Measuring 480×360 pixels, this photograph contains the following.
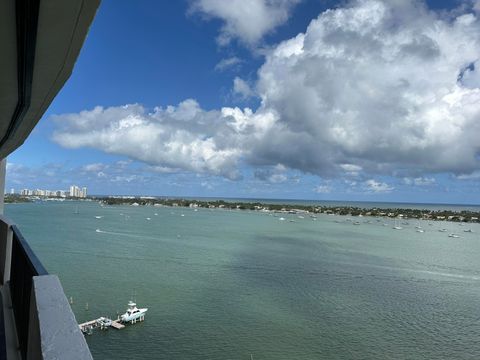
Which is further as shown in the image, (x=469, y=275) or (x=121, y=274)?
(x=469, y=275)

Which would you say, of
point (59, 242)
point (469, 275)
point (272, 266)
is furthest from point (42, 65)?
point (59, 242)

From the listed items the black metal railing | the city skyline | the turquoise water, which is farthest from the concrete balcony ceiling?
the city skyline

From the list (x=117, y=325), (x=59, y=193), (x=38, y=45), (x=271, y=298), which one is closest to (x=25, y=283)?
(x=38, y=45)

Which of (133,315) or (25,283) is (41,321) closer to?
(25,283)

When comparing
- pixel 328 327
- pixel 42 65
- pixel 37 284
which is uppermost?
pixel 42 65

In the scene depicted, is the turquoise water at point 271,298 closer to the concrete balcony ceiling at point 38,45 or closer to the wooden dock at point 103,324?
the wooden dock at point 103,324

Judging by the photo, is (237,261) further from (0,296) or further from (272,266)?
(0,296)

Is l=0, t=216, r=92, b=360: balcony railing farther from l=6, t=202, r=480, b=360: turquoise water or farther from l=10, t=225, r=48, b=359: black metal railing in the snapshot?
l=6, t=202, r=480, b=360: turquoise water
